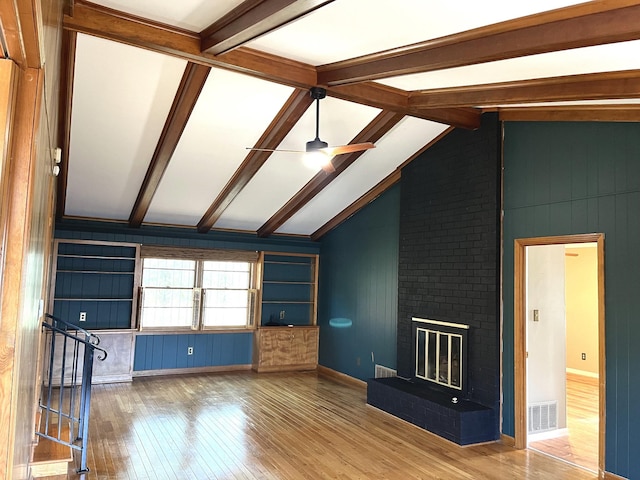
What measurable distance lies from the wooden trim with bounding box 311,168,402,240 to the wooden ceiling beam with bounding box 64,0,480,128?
2071 mm

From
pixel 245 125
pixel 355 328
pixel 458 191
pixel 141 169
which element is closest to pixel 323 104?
pixel 245 125

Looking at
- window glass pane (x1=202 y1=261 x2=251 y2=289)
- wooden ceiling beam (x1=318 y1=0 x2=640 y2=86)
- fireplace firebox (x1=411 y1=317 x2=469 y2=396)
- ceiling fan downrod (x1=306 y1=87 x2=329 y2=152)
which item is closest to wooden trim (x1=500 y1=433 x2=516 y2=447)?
fireplace firebox (x1=411 y1=317 x2=469 y2=396)

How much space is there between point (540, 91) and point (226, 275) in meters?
6.24

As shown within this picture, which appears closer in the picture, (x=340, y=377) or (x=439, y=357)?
(x=439, y=357)

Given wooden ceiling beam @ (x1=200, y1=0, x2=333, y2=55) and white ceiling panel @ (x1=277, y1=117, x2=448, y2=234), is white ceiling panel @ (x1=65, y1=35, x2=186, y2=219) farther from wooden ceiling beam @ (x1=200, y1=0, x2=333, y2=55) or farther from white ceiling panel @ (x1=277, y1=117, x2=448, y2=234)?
white ceiling panel @ (x1=277, y1=117, x2=448, y2=234)

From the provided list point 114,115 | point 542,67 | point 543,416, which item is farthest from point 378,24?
point 543,416

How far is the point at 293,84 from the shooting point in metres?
4.61

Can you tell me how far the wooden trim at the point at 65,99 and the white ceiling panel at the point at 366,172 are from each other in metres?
3.53

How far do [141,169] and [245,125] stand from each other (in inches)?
65.7

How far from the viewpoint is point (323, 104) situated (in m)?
5.29

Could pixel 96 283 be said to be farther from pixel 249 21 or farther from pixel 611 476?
pixel 611 476

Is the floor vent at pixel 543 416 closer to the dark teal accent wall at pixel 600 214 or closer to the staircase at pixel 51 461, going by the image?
the dark teal accent wall at pixel 600 214

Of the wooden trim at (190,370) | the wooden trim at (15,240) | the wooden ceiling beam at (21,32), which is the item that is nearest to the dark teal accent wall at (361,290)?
the wooden trim at (190,370)

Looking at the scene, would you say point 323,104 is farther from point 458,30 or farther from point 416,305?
point 416,305
